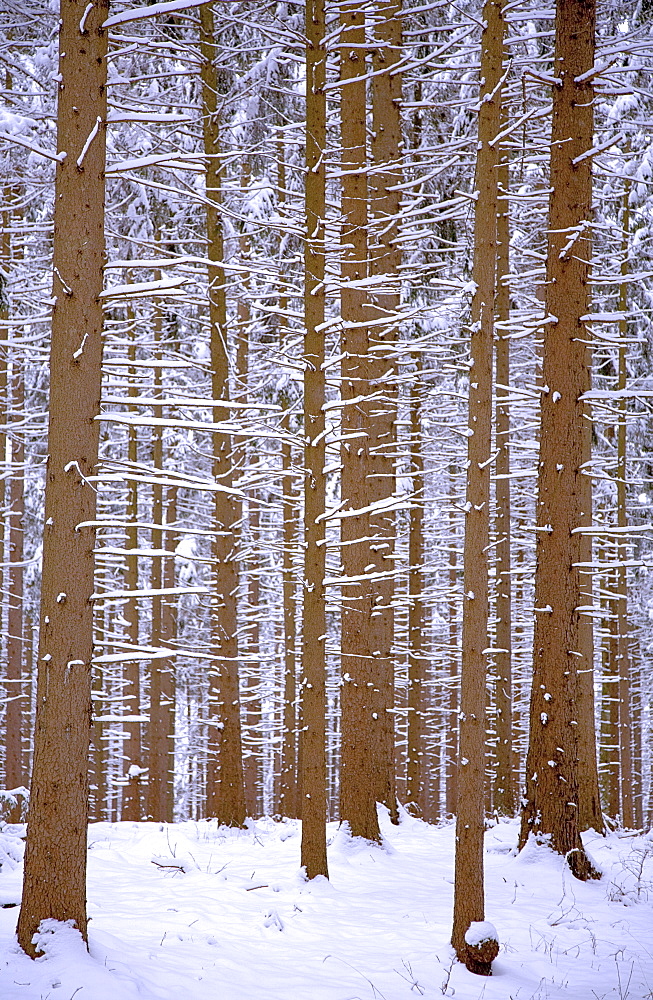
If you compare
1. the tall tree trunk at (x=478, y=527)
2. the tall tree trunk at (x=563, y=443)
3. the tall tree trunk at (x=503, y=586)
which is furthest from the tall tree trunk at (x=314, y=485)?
the tall tree trunk at (x=503, y=586)

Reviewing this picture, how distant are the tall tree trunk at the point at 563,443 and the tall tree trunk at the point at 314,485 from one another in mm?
2591

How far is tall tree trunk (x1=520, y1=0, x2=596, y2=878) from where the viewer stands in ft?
29.0

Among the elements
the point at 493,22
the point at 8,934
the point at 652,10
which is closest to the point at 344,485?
the point at 493,22

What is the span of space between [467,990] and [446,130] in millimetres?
12949

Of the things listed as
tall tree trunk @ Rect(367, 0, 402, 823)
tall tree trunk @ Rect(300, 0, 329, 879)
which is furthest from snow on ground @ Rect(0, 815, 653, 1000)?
tall tree trunk @ Rect(367, 0, 402, 823)

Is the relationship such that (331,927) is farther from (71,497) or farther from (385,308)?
(385,308)

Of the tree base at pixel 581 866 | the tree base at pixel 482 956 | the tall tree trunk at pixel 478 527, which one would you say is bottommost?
the tree base at pixel 581 866

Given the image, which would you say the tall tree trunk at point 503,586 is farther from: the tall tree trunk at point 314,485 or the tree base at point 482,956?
the tree base at point 482,956

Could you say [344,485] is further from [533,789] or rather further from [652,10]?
[652,10]

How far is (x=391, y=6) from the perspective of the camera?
10602 millimetres

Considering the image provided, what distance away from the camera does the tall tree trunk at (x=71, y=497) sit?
5.31 m

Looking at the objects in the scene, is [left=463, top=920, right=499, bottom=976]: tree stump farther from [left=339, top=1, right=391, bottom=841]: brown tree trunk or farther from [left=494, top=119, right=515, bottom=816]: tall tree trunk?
[left=494, top=119, right=515, bottom=816]: tall tree trunk

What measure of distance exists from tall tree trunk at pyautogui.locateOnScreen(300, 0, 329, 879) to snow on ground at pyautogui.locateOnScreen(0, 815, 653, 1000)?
84 cm

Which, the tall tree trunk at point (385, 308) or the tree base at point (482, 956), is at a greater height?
the tall tree trunk at point (385, 308)
